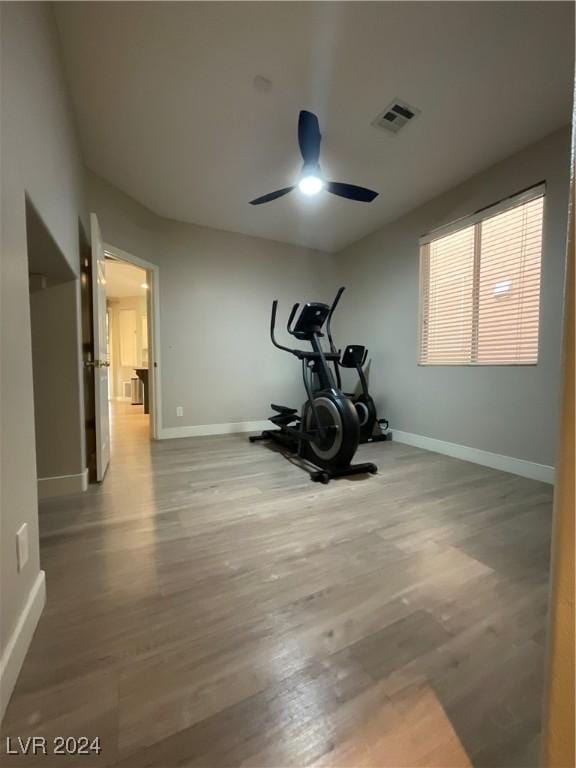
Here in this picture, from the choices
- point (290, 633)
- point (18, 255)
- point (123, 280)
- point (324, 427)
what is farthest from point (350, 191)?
point (123, 280)

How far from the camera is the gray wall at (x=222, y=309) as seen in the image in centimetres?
385

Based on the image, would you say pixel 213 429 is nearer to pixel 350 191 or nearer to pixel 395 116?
pixel 350 191

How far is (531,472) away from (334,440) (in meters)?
1.59

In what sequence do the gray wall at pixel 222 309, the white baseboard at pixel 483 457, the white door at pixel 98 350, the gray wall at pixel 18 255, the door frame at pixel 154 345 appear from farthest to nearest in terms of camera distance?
the gray wall at pixel 222 309
the door frame at pixel 154 345
the white baseboard at pixel 483 457
the white door at pixel 98 350
the gray wall at pixel 18 255

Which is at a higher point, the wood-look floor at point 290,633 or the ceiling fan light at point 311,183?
the ceiling fan light at point 311,183

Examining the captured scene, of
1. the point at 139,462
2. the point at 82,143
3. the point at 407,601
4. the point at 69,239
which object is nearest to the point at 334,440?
the point at 407,601

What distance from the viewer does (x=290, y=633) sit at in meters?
1.05

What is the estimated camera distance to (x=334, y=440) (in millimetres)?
2629

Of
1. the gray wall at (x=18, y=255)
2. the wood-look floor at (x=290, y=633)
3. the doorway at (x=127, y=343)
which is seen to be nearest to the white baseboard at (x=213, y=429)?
the wood-look floor at (x=290, y=633)

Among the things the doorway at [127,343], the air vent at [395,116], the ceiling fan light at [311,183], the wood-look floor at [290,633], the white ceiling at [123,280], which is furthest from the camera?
the doorway at [127,343]

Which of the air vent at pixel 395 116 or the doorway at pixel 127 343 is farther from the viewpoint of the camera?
the doorway at pixel 127 343

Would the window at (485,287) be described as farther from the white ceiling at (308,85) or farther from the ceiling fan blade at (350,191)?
the ceiling fan blade at (350,191)

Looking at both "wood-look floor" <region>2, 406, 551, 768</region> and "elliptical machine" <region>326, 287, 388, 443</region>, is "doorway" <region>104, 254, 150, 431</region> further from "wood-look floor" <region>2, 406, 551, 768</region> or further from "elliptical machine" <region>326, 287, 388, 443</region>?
"wood-look floor" <region>2, 406, 551, 768</region>

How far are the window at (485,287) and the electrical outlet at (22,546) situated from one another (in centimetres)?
327
